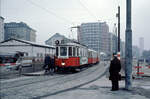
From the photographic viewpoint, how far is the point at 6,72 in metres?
16.5

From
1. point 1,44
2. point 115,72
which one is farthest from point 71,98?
point 1,44

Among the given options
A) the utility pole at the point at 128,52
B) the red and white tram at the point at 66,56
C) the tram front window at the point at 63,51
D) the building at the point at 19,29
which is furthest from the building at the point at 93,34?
the utility pole at the point at 128,52

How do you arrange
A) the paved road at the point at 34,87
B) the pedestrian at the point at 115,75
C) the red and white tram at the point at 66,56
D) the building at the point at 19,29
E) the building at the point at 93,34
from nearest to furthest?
the paved road at the point at 34,87
the pedestrian at the point at 115,75
the red and white tram at the point at 66,56
the building at the point at 19,29
the building at the point at 93,34

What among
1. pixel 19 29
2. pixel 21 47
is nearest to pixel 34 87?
pixel 21 47

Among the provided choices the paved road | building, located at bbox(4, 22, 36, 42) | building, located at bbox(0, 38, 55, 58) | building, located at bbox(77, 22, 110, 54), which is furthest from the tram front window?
building, located at bbox(77, 22, 110, 54)

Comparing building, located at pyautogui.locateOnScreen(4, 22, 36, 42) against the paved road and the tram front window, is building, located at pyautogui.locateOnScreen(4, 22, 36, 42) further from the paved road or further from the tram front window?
the paved road

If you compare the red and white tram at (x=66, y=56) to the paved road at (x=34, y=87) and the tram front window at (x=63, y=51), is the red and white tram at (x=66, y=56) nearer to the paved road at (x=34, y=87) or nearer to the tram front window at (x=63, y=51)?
the tram front window at (x=63, y=51)

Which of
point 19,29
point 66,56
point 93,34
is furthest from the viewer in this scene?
point 93,34

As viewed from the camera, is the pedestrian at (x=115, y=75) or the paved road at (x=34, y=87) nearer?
the paved road at (x=34, y=87)

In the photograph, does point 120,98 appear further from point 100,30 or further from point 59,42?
point 100,30

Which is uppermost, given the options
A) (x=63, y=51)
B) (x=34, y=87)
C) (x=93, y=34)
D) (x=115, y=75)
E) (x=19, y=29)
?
(x=19, y=29)

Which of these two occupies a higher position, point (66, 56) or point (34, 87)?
point (66, 56)

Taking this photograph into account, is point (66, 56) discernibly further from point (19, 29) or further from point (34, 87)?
point (19, 29)

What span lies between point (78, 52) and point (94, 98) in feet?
43.7
